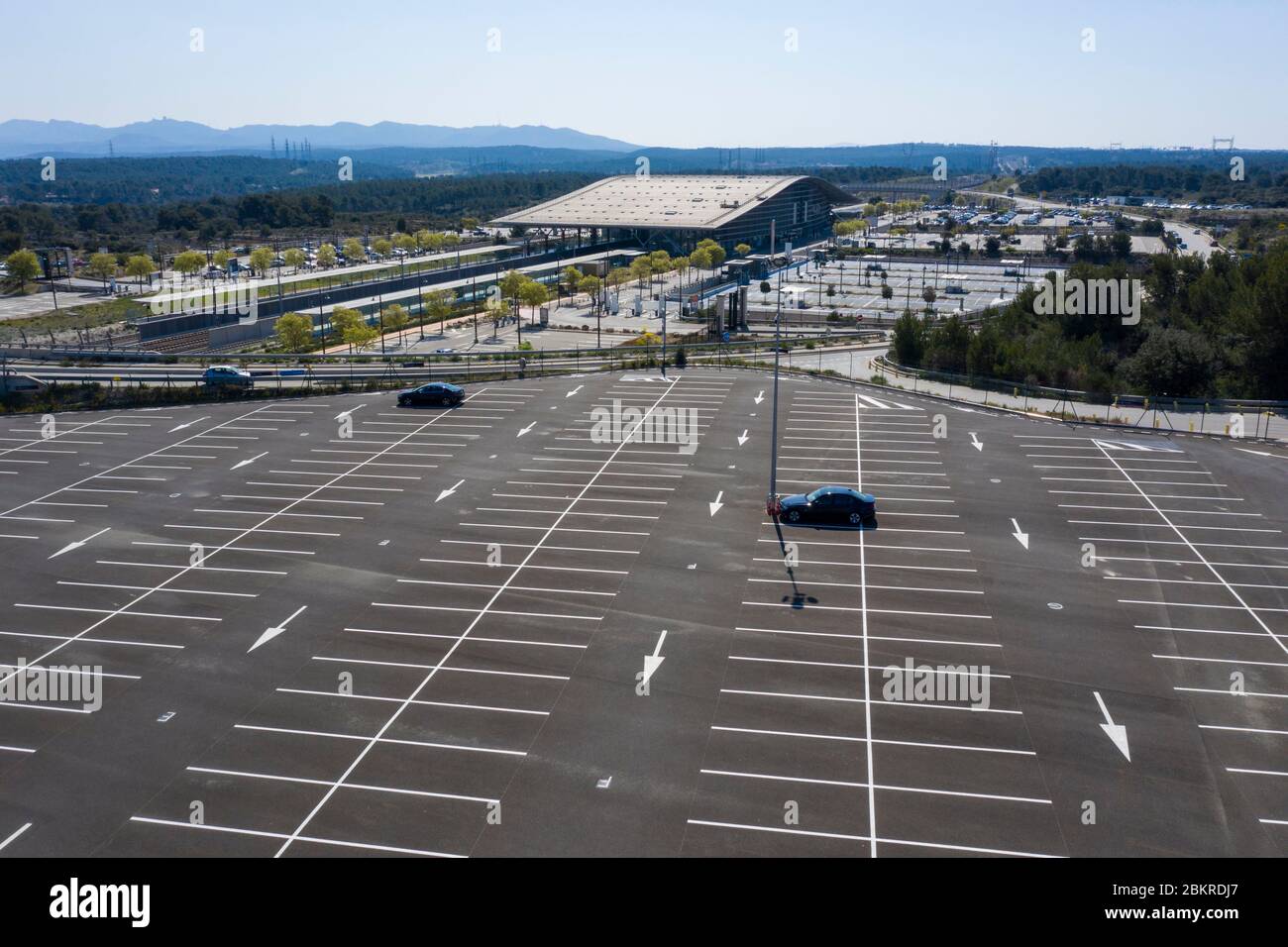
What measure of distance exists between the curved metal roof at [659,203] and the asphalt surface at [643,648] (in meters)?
102

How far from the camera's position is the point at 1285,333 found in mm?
52094

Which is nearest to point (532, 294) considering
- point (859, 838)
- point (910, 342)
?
point (910, 342)

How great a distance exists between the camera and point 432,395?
4706cm

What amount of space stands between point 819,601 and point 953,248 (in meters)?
139

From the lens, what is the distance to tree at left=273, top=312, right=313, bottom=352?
230ft

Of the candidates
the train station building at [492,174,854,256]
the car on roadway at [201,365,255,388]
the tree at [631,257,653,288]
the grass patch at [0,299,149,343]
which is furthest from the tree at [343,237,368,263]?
the car on roadway at [201,365,255,388]

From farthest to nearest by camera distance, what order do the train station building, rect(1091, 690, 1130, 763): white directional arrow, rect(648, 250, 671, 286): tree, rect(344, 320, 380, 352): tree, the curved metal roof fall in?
the curved metal roof
the train station building
rect(648, 250, 671, 286): tree
rect(344, 320, 380, 352): tree
rect(1091, 690, 1130, 763): white directional arrow

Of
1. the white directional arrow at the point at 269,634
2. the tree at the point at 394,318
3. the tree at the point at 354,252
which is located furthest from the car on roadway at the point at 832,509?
the tree at the point at 354,252

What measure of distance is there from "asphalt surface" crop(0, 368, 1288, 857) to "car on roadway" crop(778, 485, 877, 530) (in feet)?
2.30

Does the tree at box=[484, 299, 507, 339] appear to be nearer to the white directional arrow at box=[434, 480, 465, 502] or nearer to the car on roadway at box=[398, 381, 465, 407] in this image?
the car on roadway at box=[398, 381, 465, 407]

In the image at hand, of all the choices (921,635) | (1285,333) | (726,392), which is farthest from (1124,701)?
(1285,333)

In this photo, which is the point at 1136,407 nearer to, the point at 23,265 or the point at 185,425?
the point at 185,425

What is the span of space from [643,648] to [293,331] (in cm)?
5549
